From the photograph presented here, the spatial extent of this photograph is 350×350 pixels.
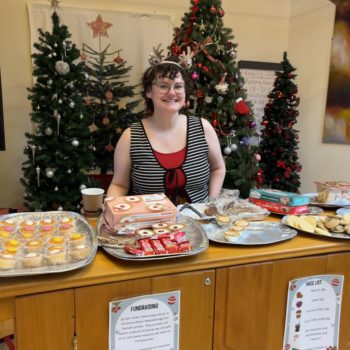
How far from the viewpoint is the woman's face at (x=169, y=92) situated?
1489mm

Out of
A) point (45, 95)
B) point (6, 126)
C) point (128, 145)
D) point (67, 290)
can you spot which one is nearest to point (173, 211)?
point (67, 290)

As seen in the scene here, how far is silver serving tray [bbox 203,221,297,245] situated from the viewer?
105cm

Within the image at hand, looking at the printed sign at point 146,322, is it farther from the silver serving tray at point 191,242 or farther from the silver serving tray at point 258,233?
the silver serving tray at point 258,233

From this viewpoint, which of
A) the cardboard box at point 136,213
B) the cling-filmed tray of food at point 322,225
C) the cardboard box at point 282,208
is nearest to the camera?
the cardboard box at point 136,213

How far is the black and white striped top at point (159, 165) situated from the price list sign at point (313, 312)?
0.70 metres

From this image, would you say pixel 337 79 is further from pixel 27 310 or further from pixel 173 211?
pixel 27 310

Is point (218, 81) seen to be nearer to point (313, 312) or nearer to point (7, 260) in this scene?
point (313, 312)

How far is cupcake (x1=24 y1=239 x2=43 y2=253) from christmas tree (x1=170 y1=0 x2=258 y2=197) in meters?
1.96

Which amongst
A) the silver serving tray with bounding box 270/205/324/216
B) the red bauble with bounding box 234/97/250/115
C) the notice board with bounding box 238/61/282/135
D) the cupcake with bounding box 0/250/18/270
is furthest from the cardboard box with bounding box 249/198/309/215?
the notice board with bounding box 238/61/282/135

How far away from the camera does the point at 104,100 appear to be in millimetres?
Answer: 3428

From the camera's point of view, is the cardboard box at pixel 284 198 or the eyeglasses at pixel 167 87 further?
the eyeglasses at pixel 167 87

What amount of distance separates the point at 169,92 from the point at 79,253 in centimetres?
86

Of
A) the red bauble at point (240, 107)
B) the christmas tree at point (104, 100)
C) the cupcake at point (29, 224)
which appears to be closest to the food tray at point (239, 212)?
the cupcake at point (29, 224)

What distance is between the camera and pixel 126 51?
362 centimetres
